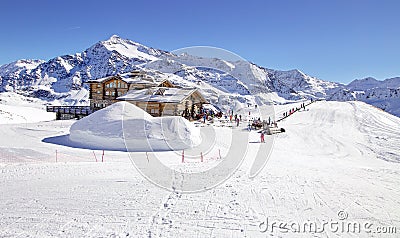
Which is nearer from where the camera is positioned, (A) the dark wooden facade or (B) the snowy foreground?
(B) the snowy foreground

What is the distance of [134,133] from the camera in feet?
57.2

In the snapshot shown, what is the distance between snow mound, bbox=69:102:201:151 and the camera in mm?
16969

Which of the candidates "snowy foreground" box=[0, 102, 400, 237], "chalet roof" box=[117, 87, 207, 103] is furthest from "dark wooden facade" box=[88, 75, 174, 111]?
"snowy foreground" box=[0, 102, 400, 237]

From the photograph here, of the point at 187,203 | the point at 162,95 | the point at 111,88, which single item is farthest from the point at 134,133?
the point at 111,88

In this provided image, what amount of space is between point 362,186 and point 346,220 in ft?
12.7

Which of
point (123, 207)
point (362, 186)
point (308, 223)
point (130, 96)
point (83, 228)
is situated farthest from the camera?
point (130, 96)

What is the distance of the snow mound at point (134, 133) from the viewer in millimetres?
16969

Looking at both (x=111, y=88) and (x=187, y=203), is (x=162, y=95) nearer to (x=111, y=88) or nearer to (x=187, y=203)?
(x=111, y=88)

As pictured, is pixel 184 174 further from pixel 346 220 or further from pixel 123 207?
pixel 346 220

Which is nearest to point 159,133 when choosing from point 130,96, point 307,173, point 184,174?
point 184,174

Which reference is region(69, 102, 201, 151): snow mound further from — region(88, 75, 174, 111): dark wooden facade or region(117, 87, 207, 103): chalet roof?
region(88, 75, 174, 111): dark wooden facade

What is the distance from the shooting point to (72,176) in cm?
1009

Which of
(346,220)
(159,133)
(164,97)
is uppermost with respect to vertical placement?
(164,97)

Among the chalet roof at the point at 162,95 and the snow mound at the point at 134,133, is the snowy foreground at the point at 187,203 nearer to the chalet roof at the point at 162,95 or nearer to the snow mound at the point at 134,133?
the snow mound at the point at 134,133
